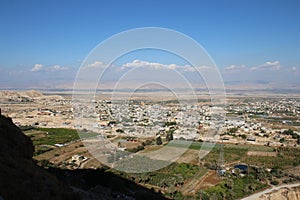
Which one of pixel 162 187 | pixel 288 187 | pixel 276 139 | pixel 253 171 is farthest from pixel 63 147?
pixel 276 139


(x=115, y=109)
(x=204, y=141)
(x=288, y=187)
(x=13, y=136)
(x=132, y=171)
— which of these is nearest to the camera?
(x=13, y=136)

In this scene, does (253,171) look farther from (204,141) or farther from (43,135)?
(43,135)

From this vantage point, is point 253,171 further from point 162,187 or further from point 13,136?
point 13,136

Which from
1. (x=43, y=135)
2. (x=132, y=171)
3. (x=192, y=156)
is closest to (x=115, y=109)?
(x=43, y=135)

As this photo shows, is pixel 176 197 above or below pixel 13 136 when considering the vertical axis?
below

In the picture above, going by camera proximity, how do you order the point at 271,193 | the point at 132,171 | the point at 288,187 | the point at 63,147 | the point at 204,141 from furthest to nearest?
1. the point at 204,141
2. the point at 63,147
3. the point at 132,171
4. the point at 288,187
5. the point at 271,193

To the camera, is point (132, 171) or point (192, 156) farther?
point (192, 156)
